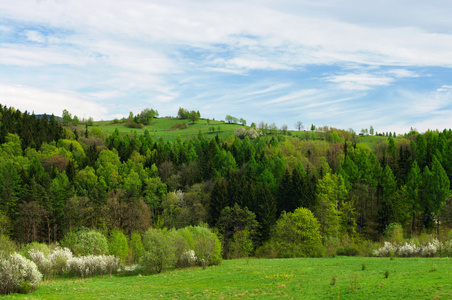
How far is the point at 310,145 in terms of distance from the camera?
472 ft

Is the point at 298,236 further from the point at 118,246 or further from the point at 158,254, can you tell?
the point at 118,246

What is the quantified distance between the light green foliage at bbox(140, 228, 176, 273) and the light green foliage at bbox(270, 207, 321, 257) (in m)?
26.4

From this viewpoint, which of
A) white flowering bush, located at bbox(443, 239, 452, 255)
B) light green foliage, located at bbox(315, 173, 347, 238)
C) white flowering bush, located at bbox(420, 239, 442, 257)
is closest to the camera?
white flowering bush, located at bbox(443, 239, 452, 255)

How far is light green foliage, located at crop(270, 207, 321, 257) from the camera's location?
71.1 metres

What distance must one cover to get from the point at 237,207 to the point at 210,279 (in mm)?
41092

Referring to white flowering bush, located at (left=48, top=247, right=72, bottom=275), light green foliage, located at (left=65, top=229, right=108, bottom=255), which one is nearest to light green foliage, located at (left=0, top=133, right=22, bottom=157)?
light green foliage, located at (left=65, top=229, right=108, bottom=255)

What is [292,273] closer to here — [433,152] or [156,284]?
[156,284]

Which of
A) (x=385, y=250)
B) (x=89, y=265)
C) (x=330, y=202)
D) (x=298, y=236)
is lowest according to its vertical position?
(x=298, y=236)

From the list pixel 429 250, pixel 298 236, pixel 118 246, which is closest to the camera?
pixel 429 250

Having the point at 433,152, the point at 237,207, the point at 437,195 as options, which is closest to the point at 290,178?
the point at 237,207

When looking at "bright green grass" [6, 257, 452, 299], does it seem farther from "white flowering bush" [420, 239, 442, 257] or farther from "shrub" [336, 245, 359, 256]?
"shrub" [336, 245, 359, 256]

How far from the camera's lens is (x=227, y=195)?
91.9 m

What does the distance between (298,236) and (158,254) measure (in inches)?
1262

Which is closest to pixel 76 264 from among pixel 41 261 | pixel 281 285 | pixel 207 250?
pixel 41 261
